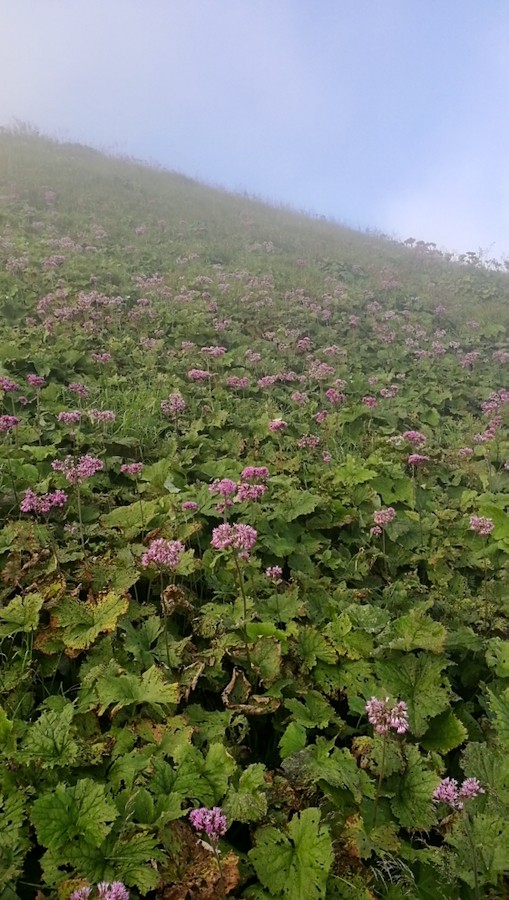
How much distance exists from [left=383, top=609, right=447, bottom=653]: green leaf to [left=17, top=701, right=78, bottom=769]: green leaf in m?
1.88

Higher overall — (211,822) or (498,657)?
(498,657)

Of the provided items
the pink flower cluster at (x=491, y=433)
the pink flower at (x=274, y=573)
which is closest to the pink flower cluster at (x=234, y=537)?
the pink flower at (x=274, y=573)

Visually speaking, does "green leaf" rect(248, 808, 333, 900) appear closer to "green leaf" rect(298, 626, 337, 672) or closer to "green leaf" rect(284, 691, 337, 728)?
"green leaf" rect(284, 691, 337, 728)

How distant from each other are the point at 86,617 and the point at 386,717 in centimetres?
198

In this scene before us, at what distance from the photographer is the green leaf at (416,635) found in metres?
3.30

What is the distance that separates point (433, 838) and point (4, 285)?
10.9 meters

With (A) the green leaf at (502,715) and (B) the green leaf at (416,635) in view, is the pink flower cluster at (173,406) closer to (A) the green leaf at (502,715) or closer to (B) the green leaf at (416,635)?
(B) the green leaf at (416,635)

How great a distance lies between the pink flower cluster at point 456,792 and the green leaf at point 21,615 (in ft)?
7.85

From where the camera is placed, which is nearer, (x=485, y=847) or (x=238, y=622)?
(x=485, y=847)

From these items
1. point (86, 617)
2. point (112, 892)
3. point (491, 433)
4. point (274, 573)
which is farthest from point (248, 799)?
point (491, 433)

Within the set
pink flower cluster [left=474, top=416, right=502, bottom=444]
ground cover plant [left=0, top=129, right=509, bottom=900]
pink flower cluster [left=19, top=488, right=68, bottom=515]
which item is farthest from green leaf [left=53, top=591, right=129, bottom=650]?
pink flower cluster [left=474, top=416, right=502, bottom=444]

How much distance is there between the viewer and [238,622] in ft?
11.5

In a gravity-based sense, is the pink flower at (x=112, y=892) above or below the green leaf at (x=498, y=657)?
below

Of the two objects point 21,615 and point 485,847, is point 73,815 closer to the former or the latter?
point 21,615
